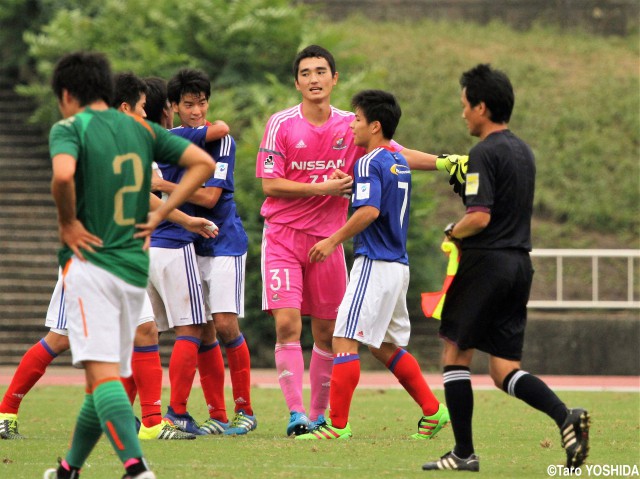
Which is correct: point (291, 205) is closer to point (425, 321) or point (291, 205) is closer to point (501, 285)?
point (501, 285)

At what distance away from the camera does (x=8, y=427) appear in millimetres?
9016

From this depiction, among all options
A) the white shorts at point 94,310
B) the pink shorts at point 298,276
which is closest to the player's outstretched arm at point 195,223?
the pink shorts at point 298,276

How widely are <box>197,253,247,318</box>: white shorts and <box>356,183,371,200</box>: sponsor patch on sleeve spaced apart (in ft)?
4.07

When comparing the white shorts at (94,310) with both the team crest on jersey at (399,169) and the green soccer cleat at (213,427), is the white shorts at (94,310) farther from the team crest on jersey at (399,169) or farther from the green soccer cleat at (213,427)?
the green soccer cleat at (213,427)

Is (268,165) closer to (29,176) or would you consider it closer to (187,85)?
(187,85)

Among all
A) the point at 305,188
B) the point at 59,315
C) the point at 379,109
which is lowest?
the point at 59,315

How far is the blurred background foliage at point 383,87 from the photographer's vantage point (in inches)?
709

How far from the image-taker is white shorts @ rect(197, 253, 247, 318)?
9.33m

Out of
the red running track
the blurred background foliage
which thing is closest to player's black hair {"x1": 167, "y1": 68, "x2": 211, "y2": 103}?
the red running track

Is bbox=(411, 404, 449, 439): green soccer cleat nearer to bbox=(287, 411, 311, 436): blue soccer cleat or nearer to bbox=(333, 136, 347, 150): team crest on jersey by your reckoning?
bbox=(287, 411, 311, 436): blue soccer cleat

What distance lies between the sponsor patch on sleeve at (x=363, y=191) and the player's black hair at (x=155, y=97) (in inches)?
63.0

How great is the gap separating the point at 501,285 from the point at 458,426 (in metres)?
0.80

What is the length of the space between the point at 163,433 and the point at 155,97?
2332mm

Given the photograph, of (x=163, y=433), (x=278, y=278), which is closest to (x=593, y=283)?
(x=278, y=278)
